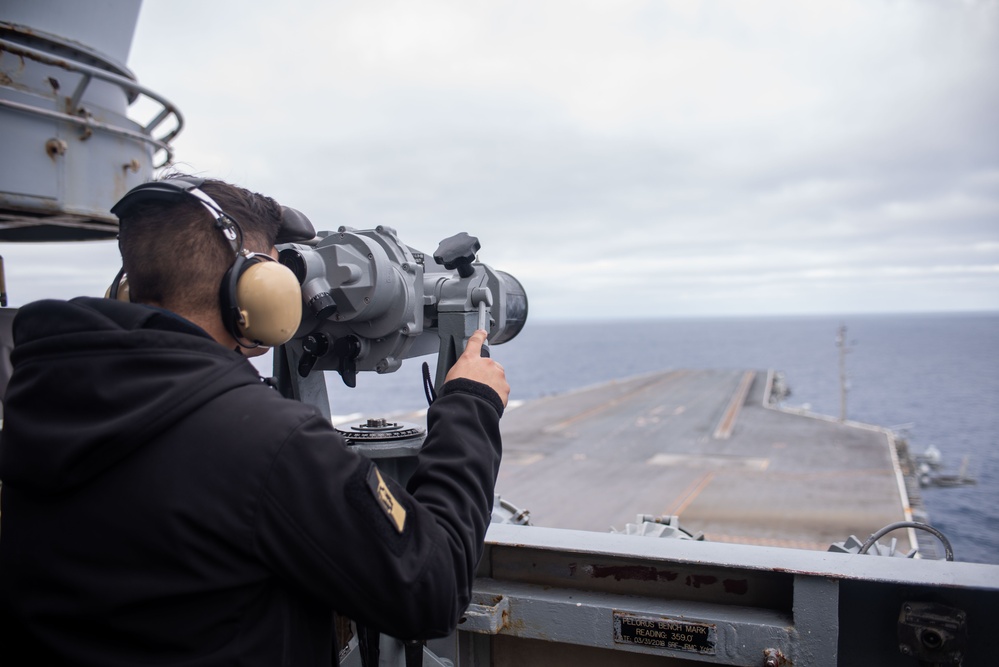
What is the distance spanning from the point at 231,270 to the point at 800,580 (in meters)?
2.11

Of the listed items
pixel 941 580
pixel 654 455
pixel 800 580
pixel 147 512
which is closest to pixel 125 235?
pixel 147 512

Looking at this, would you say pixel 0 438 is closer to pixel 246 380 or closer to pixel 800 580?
pixel 246 380

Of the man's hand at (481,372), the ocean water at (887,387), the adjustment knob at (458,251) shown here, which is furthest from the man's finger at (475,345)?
the ocean water at (887,387)

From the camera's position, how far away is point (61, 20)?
185 inches

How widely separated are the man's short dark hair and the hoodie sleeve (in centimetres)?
43

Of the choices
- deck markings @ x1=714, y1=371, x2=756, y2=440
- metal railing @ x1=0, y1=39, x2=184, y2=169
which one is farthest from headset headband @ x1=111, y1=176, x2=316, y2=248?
deck markings @ x1=714, y1=371, x2=756, y2=440

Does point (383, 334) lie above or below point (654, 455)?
above

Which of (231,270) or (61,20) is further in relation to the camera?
(61,20)

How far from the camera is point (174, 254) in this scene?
60.1 inches

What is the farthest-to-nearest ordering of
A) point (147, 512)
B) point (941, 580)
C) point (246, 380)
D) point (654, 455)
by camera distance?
point (654, 455) < point (941, 580) < point (246, 380) < point (147, 512)

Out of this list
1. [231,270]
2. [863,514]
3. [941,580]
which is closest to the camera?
[231,270]

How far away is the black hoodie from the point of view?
1271 millimetres

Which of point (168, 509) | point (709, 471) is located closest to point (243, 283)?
point (168, 509)

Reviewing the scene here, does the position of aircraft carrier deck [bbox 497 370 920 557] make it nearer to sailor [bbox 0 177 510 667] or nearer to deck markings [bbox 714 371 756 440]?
deck markings [bbox 714 371 756 440]
